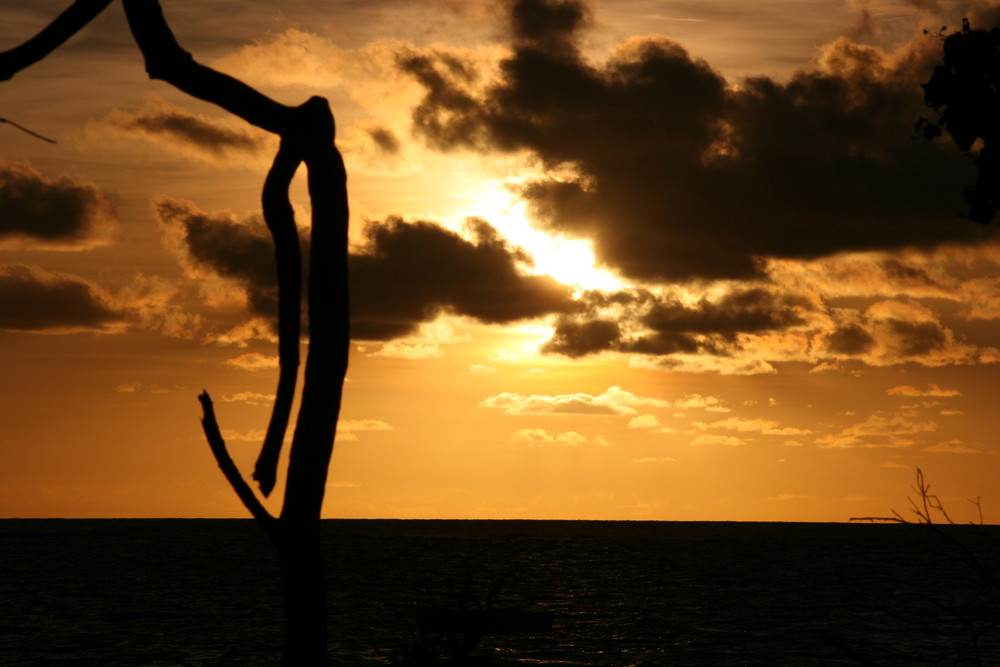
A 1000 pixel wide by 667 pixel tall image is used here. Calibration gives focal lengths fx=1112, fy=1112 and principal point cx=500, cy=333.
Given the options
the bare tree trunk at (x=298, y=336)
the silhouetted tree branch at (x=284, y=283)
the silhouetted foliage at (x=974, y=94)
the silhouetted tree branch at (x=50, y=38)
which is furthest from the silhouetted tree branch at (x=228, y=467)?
the silhouetted foliage at (x=974, y=94)

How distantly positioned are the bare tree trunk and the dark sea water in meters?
2.22

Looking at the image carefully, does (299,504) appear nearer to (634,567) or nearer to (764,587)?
(764,587)

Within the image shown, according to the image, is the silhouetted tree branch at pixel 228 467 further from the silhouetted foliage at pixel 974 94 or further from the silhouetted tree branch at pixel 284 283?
the silhouetted foliage at pixel 974 94

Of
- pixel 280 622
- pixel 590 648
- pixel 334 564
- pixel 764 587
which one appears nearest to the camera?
pixel 590 648

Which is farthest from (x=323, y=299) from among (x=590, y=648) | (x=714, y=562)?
(x=714, y=562)

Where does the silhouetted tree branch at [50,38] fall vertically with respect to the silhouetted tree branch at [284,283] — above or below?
above

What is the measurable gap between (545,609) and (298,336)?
6248 centimetres

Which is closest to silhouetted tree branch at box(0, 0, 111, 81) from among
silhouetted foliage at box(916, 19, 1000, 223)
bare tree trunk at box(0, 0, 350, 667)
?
bare tree trunk at box(0, 0, 350, 667)

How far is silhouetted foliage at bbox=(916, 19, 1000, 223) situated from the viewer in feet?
21.2

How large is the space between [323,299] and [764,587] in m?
88.2

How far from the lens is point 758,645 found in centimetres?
4778

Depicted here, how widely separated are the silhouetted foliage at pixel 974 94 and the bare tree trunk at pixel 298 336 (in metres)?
3.84

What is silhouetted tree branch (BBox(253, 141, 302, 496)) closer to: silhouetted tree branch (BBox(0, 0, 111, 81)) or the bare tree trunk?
the bare tree trunk

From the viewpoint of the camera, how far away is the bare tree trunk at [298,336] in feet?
14.8
